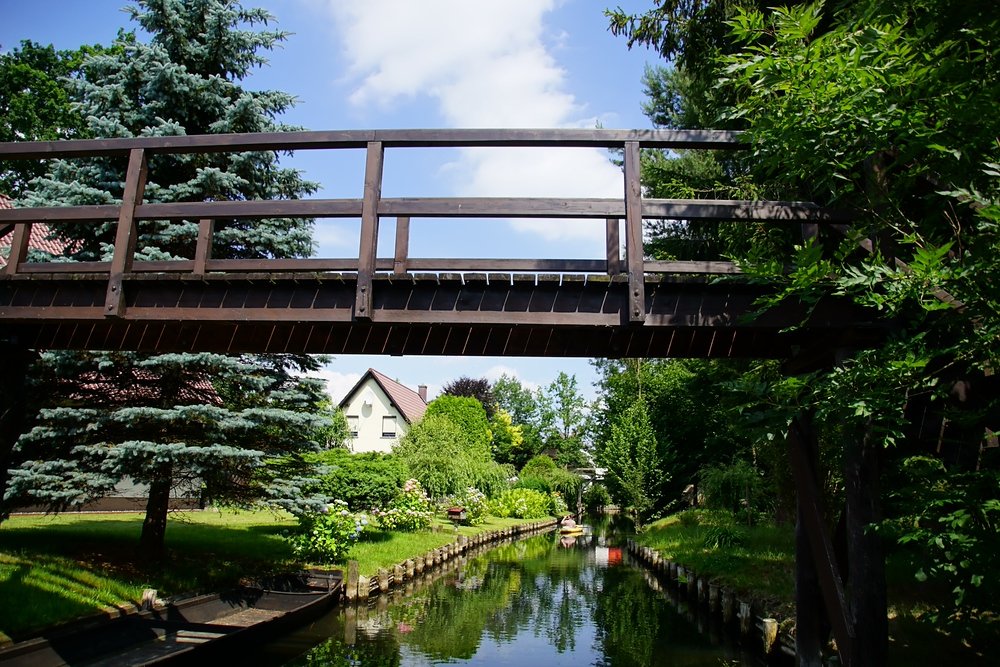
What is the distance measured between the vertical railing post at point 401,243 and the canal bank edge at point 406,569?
896 centimetres

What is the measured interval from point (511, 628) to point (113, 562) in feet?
21.9

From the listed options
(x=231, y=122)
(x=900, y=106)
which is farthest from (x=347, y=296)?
(x=231, y=122)

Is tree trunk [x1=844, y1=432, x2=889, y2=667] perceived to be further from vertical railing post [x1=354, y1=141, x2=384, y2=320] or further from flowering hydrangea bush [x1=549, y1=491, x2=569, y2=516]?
flowering hydrangea bush [x1=549, y1=491, x2=569, y2=516]

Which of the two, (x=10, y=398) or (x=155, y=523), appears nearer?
(x=10, y=398)

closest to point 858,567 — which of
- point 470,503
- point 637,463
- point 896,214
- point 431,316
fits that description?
point 896,214

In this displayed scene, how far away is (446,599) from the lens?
14.7 meters

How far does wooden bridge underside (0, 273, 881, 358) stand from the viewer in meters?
6.17

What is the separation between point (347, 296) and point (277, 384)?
6.80 meters

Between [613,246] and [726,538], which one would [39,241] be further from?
[726,538]

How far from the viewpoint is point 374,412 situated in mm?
45469

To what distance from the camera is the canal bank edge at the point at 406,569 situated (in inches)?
533

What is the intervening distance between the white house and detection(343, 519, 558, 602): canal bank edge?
1726 cm

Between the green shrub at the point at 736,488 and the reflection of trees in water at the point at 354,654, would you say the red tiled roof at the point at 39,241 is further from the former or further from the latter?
the green shrub at the point at 736,488

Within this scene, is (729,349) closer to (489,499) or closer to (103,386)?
(103,386)
